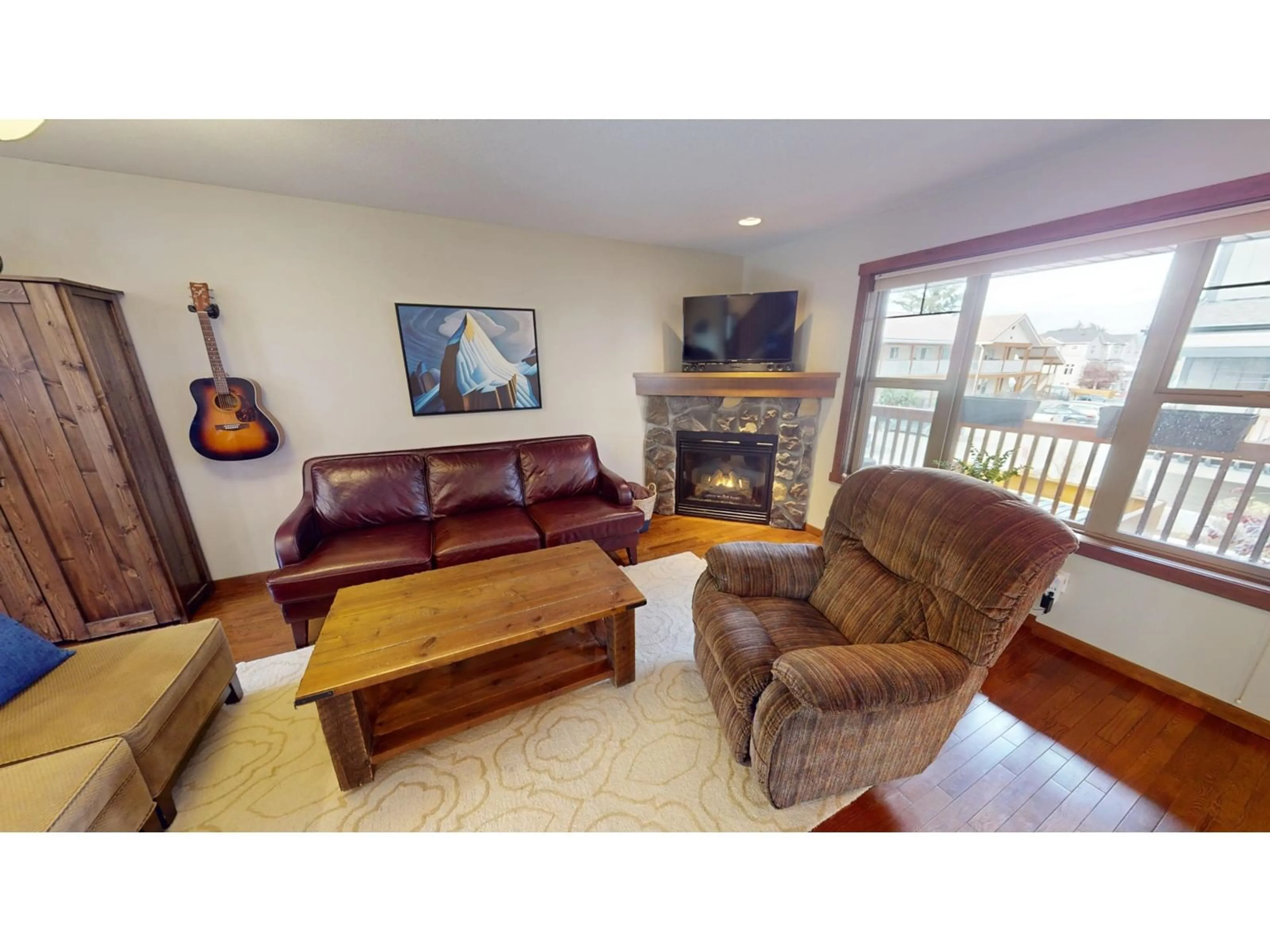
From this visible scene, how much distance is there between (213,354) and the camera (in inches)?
81.9

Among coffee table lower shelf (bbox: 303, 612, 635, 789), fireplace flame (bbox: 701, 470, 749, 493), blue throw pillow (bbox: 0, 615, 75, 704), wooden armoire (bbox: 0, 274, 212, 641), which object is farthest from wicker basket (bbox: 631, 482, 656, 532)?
wooden armoire (bbox: 0, 274, 212, 641)

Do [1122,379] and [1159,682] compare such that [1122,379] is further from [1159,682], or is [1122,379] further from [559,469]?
[559,469]

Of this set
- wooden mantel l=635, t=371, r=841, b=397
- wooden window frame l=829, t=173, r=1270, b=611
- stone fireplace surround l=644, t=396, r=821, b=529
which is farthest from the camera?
stone fireplace surround l=644, t=396, r=821, b=529

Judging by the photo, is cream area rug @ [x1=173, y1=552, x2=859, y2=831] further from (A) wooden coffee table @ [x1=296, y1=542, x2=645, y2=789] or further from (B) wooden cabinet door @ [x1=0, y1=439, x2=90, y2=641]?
(B) wooden cabinet door @ [x1=0, y1=439, x2=90, y2=641]

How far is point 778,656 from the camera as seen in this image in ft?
4.03

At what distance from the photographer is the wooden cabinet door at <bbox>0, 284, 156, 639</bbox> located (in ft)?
5.24

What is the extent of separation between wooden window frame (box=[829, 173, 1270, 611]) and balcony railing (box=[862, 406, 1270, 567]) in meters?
0.09

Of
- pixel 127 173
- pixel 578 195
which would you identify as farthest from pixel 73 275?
pixel 578 195

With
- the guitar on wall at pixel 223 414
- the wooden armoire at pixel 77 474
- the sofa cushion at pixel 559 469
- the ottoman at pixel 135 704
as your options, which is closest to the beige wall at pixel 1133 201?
the sofa cushion at pixel 559 469

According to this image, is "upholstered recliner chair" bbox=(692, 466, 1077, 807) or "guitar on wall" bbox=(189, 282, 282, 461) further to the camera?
"guitar on wall" bbox=(189, 282, 282, 461)

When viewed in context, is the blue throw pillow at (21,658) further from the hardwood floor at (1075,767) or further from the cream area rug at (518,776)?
the hardwood floor at (1075,767)

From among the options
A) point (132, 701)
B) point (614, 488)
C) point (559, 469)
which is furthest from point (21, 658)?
point (614, 488)

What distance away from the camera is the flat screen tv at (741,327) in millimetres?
2965

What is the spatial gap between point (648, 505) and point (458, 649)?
1979 millimetres
